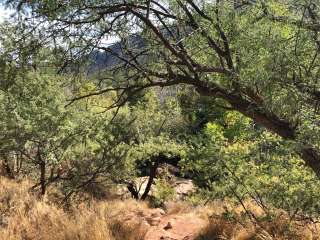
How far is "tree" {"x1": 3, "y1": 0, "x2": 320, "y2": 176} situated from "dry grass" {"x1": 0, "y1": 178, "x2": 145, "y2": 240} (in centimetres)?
328

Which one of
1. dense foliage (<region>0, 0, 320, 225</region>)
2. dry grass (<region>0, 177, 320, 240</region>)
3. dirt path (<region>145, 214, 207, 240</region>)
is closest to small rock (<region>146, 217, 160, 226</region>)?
dirt path (<region>145, 214, 207, 240</region>)

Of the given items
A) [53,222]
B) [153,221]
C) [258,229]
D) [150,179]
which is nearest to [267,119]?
[258,229]

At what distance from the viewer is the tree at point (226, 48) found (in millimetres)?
5719

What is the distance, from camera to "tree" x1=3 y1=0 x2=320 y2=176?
5719mm

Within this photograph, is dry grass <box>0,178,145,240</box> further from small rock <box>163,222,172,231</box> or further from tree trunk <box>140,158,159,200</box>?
tree trunk <box>140,158,159,200</box>

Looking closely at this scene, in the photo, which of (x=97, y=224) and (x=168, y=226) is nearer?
(x=97, y=224)

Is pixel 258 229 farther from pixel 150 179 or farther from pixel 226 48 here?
pixel 150 179

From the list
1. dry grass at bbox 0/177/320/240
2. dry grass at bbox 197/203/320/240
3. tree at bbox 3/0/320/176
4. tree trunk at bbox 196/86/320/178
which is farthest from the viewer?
dry grass at bbox 0/177/320/240

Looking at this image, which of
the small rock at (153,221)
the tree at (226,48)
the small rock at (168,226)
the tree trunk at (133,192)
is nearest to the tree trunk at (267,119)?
the tree at (226,48)

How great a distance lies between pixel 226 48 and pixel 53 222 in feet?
19.7

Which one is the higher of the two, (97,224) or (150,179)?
(97,224)

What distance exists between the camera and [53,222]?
1109 centimetres

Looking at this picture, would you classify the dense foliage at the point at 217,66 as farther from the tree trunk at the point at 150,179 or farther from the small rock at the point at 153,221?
the tree trunk at the point at 150,179

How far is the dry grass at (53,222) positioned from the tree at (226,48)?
328cm
